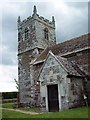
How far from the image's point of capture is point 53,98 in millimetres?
16844

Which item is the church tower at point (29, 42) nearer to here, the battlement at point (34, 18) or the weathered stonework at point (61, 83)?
the battlement at point (34, 18)

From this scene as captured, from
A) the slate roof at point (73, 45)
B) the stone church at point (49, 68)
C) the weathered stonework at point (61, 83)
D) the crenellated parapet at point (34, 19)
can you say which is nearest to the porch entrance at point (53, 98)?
the stone church at point (49, 68)

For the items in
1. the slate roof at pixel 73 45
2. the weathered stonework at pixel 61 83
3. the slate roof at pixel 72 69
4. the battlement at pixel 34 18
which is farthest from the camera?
the battlement at pixel 34 18

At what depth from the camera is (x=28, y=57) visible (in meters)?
26.7

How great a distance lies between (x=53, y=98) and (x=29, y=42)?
40.0 ft

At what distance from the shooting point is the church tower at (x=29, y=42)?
25.9 m

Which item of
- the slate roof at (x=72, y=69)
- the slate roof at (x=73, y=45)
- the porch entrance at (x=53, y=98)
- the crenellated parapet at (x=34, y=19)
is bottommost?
the porch entrance at (x=53, y=98)

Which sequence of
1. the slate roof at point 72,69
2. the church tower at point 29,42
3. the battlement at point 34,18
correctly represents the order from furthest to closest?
1. the battlement at point 34,18
2. the church tower at point 29,42
3. the slate roof at point 72,69

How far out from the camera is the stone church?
51.9 ft

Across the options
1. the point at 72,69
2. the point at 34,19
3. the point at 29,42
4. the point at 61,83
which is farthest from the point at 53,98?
the point at 34,19

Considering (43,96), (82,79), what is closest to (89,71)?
(82,79)

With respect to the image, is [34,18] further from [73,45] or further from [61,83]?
[61,83]

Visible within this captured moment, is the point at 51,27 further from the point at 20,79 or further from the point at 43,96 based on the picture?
the point at 43,96

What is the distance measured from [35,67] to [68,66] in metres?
7.67
